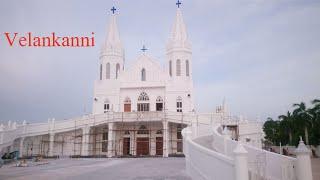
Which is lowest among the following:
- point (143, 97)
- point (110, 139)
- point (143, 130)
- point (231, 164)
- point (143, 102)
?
point (110, 139)

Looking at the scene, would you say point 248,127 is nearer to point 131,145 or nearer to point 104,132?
point 131,145

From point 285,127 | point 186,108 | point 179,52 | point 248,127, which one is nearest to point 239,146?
point 248,127

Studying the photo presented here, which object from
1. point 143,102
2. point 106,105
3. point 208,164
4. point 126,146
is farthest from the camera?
point 106,105

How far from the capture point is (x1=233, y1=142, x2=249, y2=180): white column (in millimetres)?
7512

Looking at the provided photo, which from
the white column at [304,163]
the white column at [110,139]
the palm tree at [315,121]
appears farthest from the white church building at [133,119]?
the white column at [304,163]

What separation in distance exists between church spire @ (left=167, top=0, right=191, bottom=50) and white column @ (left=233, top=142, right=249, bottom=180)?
3210cm

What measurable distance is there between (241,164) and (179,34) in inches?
1328

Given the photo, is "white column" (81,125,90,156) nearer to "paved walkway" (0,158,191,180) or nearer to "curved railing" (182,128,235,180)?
"paved walkway" (0,158,191,180)

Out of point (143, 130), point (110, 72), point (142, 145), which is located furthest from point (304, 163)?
point (110, 72)

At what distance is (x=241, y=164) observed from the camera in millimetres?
7594

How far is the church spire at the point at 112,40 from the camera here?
40.2 metres

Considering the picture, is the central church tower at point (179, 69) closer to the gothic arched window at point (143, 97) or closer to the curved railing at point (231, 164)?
the gothic arched window at point (143, 97)

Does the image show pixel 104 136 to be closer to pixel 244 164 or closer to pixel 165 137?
pixel 165 137

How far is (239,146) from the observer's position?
773cm
